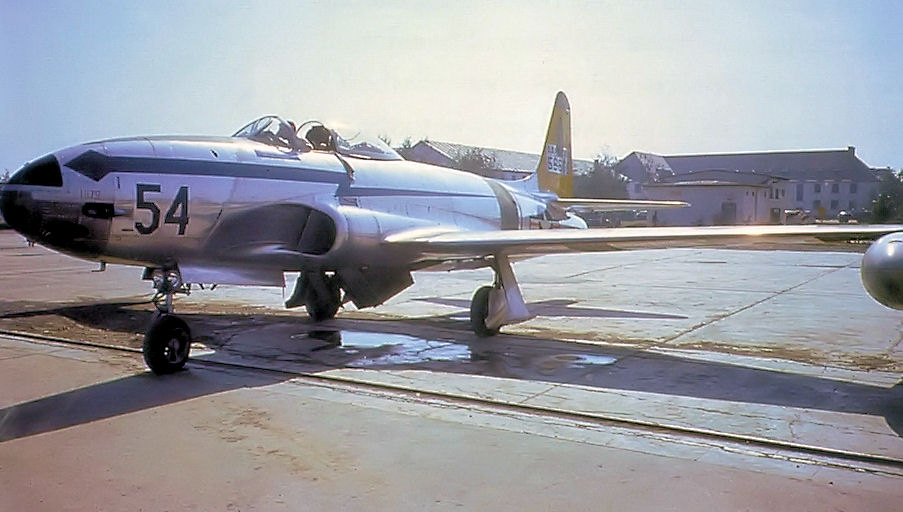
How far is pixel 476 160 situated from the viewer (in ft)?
194

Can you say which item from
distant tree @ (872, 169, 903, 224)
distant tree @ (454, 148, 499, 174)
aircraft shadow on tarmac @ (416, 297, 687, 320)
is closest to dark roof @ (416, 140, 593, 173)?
distant tree @ (454, 148, 499, 174)

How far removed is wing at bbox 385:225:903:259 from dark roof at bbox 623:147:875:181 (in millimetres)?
53153

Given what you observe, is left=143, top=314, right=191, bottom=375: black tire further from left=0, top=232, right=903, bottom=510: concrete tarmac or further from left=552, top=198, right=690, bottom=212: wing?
left=552, top=198, right=690, bottom=212: wing

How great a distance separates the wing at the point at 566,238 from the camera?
8.02 meters

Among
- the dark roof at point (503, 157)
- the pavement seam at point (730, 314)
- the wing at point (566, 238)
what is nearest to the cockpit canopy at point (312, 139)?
the wing at point (566, 238)

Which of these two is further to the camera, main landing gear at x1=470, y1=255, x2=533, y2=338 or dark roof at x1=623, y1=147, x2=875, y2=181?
dark roof at x1=623, y1=147, x2=875, y2=181

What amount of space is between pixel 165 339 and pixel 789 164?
65519 mm

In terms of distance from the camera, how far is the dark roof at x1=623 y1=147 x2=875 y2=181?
6000 cm

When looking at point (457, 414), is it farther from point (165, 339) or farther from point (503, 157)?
point (503, 157)

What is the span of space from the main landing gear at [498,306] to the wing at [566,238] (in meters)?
0.29

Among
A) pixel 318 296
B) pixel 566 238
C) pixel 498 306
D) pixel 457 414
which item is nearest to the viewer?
pixel 457 414

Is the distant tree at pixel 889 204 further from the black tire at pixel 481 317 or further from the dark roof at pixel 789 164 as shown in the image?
the dark roof at pixel 789 164

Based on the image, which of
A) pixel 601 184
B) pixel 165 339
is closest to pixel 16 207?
pixel 165 339

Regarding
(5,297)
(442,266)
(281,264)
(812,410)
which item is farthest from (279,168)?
(5,297)
